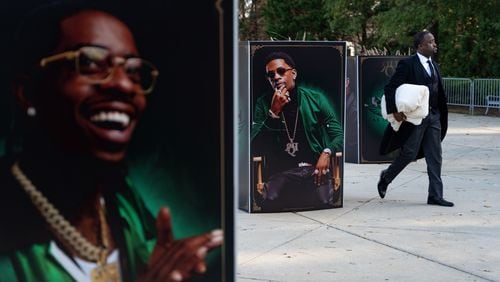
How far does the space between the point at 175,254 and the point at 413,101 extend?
218 inches

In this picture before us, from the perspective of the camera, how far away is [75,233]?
109 inches

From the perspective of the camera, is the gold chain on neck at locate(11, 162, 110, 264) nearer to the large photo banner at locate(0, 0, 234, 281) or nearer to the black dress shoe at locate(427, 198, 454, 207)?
the large photo banner at locate(0, 0, 234, 281)

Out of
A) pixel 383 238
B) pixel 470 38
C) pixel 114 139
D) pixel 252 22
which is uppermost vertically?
pixel 252 22

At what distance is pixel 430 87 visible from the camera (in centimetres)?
824

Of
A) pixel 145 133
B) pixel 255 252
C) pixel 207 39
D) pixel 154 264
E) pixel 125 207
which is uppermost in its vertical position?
pixel 207 39

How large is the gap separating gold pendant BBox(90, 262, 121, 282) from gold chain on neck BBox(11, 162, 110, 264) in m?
0.03

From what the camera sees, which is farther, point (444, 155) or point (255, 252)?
point (444, 155)

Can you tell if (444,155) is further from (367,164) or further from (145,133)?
(145,133)

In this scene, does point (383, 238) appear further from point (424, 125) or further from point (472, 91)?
point (472, 91)

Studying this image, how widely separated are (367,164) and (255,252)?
5925 mm

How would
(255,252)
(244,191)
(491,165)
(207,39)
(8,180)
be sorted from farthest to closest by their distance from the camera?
(491,165), (244,191), (255,252), (207,39), (8,180)

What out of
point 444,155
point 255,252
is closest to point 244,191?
point 255,252

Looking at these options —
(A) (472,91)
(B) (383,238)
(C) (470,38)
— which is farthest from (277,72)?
(C) (470,38)

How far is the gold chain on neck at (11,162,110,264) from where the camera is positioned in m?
2.70
